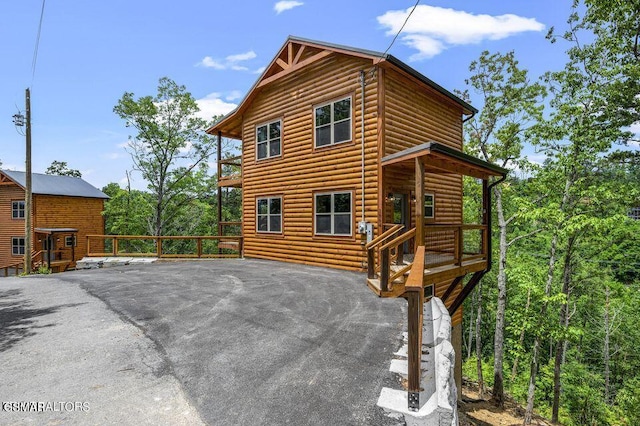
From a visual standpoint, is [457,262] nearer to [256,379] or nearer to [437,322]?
[437,322]

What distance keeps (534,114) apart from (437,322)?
1372cm

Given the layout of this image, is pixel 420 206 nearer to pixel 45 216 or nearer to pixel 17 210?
pixel 45 216

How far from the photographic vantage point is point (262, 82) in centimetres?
1181

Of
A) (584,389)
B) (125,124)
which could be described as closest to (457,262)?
(584,389)

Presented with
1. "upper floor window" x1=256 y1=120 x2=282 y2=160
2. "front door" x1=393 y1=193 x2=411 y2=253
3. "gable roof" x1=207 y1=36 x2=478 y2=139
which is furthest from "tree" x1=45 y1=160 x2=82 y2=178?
"front door" x1=393 y1=193 x2=411 y2=253

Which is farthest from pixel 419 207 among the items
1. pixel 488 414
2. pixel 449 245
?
pixel 488 414

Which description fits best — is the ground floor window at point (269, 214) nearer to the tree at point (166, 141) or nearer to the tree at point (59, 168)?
the tree at point (166, 141)

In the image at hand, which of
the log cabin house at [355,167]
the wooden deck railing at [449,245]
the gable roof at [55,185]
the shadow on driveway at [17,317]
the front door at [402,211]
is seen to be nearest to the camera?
the shadow on driveway at [17,317]

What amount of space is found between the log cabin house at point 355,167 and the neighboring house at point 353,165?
0.04 m

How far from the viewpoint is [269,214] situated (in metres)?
12.0

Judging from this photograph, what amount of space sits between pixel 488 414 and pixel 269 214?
12.9 metres

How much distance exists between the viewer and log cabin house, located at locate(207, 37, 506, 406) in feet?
26.6

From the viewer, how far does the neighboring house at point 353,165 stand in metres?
8.30

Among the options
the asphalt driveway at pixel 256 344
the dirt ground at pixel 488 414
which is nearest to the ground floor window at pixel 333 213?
the asphalt driveway at pixel 256 344
